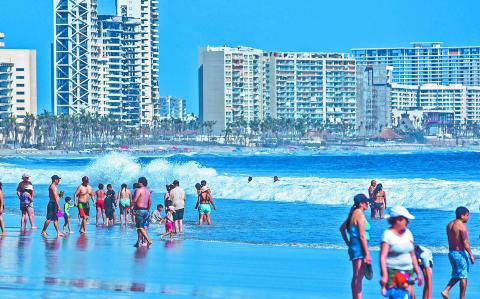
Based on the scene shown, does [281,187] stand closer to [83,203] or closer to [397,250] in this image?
[83,203]

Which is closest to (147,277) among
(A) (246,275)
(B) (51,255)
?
(A) (246,275)

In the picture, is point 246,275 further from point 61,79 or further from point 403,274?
point 61,79

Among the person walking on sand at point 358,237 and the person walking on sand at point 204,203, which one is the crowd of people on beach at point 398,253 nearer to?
the person walking on sand at point 358,237

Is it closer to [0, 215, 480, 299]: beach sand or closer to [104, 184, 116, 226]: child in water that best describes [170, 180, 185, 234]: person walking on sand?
[0, 215, 480, 299]: beach sand

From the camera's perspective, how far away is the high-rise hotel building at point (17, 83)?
180 meters

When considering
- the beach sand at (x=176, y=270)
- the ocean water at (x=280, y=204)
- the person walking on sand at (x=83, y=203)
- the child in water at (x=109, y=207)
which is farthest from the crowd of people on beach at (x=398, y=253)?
the child in water at (x=109, y=207)

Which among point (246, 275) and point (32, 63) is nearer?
point (246, 275)

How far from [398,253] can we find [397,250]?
0.13ft

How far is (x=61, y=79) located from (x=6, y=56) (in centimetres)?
1313

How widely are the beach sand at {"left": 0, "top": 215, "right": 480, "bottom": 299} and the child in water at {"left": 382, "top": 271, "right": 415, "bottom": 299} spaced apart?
3.52 m

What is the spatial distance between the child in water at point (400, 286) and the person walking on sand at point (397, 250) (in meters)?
0.03

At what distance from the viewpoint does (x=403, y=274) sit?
35.9 ft

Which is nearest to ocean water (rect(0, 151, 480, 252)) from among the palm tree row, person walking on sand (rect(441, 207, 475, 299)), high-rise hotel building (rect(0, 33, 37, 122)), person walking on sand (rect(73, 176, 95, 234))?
person walking on sand (rect(73, 176, 95, 234))

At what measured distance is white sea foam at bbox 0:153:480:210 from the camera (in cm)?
3703
